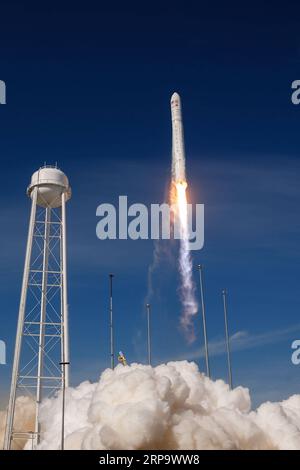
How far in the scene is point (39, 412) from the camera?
225ft

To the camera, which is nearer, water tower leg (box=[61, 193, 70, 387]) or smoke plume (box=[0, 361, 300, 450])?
smoke plume (box=[0, 361, 300, 450])

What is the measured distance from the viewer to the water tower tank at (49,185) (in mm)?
75188

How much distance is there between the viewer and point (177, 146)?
74688 mm

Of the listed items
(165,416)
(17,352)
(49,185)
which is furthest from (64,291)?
(165,416)

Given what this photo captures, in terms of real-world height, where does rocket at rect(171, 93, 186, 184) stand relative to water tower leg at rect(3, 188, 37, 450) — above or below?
above

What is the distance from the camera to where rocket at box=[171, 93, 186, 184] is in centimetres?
7369

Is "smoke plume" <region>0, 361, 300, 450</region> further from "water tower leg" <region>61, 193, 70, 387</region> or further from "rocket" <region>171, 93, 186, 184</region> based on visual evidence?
"rocket" <region>171, 93, 186, 184</region>

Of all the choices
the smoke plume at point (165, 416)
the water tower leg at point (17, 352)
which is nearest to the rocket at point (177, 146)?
the water tower leg at point (17, 352)

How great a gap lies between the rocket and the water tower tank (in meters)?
14.7

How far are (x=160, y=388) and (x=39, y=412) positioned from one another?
69.8 feet

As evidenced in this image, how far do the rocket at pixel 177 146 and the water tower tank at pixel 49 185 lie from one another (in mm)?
14747

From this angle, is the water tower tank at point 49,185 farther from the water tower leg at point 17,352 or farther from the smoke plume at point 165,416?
the smoke plume at point 165,416

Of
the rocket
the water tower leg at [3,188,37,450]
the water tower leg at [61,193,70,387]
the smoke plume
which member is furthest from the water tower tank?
the smoke plume
